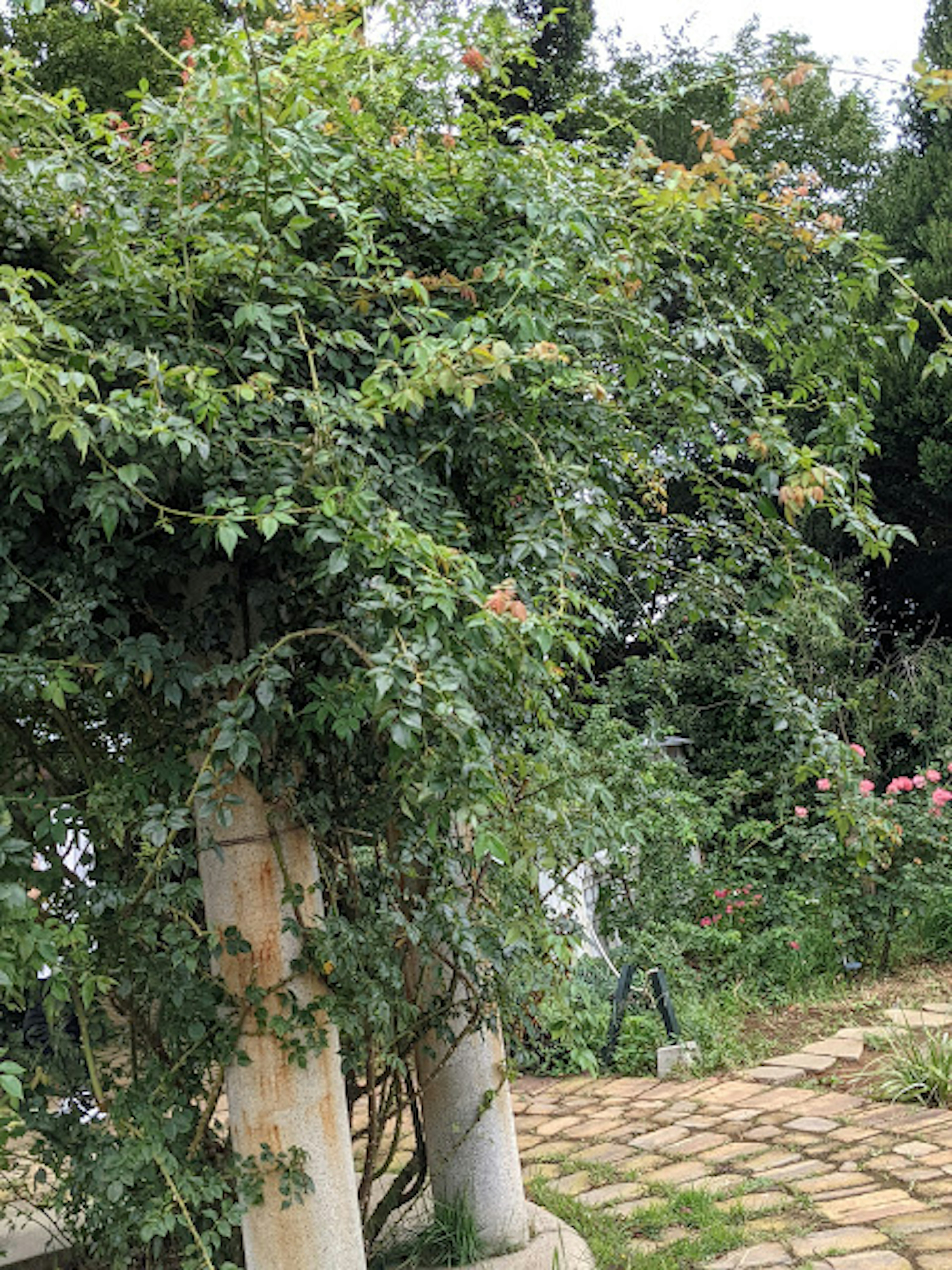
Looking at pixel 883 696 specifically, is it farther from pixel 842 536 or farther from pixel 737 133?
pixel 737 133

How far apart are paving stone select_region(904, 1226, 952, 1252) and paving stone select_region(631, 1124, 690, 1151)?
4.08 ft

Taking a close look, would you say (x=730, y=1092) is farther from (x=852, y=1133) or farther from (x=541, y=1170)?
(x=541, y=1170)

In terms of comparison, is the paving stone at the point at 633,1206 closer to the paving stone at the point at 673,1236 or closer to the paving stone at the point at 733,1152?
the paving stone at the point at 673,1236

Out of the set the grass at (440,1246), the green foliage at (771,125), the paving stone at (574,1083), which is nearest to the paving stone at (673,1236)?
the grass at (440,1246)

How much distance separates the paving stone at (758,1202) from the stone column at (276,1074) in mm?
1637

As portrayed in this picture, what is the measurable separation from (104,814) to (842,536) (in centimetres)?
953

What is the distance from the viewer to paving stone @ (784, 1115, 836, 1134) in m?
4.50

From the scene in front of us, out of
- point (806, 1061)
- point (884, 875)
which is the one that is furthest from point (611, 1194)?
point (884, 875)

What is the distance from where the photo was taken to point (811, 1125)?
457 cm

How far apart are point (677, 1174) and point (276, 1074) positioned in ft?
7.37

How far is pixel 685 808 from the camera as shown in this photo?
774 centimetres

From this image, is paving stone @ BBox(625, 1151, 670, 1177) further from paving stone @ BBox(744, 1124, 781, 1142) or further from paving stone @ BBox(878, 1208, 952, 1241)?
paving stone @ BBox(878, 1208, 952, 1241)

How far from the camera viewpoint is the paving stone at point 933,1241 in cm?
330

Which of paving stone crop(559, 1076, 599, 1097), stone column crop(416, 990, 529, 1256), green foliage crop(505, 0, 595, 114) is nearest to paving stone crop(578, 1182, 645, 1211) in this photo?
stone column crop(416, 990, 529, 1256)
